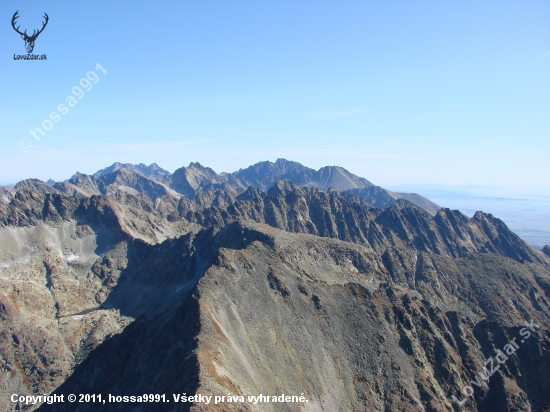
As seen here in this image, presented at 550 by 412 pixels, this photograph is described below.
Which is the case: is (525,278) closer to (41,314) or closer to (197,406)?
(197,406)

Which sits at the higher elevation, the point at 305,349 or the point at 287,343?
the point at 287,343

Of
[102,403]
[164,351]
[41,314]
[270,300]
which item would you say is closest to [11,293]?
[41,314]

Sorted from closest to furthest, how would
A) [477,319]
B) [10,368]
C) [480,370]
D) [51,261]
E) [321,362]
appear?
1. [321,362]
2. [480,370]
3. [10,368]
4. [477,319]
5. [51,261]

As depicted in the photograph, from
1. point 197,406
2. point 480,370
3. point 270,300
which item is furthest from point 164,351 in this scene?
point 480,370

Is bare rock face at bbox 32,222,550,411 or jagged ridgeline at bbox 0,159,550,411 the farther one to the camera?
jagged ridgeline at bbox 0,159,550,411

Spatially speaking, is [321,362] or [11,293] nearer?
[321,362]

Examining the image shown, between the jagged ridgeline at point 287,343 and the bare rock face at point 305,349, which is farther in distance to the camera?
the jagged ridgeline at point 287,343

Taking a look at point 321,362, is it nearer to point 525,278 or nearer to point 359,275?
point 359,275

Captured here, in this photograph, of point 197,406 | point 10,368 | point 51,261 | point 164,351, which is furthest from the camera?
point 51,261

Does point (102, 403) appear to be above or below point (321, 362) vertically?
below

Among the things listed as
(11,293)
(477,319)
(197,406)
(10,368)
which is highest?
(197,406)
